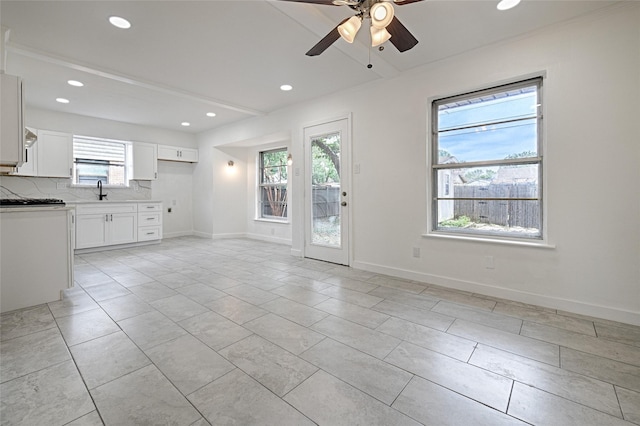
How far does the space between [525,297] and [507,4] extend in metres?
2.65

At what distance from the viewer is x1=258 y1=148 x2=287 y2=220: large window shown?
6.52m

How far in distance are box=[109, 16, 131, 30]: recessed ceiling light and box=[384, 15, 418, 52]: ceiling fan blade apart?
2392 mm

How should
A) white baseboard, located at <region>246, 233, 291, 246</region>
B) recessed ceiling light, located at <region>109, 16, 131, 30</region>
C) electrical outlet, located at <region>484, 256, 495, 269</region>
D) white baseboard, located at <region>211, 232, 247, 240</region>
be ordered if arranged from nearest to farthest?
recessed ceiling light, located at <region>109, 16, 131, 30</region>
electrical outlet, located at <region>484, 256, 495, 269</region>
white baseboard, located at <region>246, 233, 291, 246</region>
white baseboard, located at <region>211, 232, 247, 240</region>

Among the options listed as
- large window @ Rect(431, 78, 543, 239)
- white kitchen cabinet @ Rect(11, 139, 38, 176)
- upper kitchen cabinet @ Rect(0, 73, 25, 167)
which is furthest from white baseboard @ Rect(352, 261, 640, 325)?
white kitchen cabinet @ Rect(11, 139, 38, 176)

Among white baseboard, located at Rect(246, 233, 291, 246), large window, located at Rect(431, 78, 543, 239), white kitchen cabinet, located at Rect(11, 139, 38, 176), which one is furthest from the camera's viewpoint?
white baseboard, located at Rect(246, 233, 291, 246)

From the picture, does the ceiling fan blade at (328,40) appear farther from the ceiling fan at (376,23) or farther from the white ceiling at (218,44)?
the white ceiling at (218,44)

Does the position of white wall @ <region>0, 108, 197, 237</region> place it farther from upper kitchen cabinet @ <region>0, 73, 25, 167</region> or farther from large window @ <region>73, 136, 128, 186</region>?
upper kitchen cabinet @ <region>0, 73, 25, 167</region>

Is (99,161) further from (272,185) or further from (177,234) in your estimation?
(272,185)

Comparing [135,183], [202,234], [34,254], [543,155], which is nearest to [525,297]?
[543,155]

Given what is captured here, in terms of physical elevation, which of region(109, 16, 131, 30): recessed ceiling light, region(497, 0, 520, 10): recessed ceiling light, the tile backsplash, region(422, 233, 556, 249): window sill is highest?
region(109, 16, 131, 30): recessed ceiling light

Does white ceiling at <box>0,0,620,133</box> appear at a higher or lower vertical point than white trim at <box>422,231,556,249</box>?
higher

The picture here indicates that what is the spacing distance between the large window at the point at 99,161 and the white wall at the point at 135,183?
201 millimetres

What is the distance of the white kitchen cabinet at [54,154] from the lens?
16.2ft

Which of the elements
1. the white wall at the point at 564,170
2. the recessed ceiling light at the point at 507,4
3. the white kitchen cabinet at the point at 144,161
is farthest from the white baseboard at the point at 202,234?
the recessed ceiling light at the point at 507,4
